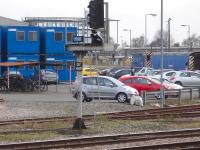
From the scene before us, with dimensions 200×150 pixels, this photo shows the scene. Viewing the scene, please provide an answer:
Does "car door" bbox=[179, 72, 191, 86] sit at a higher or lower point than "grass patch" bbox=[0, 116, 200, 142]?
higher

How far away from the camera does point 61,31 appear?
5022cm

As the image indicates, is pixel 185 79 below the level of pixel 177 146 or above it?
above

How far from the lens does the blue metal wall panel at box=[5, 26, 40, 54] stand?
1932 inches

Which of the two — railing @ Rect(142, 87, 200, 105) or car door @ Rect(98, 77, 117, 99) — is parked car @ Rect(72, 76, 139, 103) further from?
railing @ Rect(142, 87, 200, 105)

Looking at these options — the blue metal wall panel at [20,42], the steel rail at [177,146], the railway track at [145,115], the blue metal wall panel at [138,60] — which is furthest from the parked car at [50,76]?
the steel rail at [177,146]

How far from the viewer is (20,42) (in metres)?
49.2

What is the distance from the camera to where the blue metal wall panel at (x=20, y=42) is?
49062 millimetres

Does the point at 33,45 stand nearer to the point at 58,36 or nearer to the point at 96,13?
the point at 58,36

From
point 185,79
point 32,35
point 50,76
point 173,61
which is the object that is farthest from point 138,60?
point 185,79

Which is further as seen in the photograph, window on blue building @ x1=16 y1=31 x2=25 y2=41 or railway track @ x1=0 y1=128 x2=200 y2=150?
window on blue building @ x1=16 y1=31 x2=25 y2=41

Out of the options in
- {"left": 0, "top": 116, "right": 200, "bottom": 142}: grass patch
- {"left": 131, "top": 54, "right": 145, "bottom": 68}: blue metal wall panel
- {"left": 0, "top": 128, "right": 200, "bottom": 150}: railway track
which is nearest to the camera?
{"left": 0, "top": 128, "right": 200, "bottom": 150}: railway track

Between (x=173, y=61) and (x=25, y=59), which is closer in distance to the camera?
(x=25, y=59)

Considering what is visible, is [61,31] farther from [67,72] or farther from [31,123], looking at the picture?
[31,123]

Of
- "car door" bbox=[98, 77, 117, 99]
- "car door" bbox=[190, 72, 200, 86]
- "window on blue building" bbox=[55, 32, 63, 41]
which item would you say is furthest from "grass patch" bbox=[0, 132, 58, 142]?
"window on blue building" bbox=[55, 32, 63, 41]
